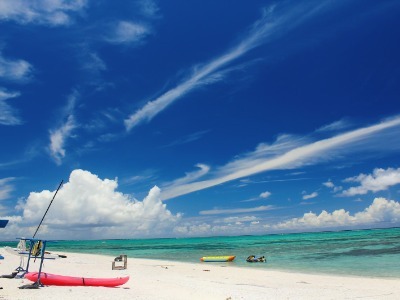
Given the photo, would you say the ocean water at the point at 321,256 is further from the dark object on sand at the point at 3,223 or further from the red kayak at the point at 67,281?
the dark object on sand at the point at 3,223

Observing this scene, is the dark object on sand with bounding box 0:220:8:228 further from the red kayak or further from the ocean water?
the ocean water

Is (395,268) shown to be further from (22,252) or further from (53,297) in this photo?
(22,252)

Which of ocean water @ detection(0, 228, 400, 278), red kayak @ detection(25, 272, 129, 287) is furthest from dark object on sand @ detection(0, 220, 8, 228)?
ocean water @ detection(0, 228, 400, 278)

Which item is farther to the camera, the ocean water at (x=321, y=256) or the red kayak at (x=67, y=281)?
the ocean water at (x=321, y=256)

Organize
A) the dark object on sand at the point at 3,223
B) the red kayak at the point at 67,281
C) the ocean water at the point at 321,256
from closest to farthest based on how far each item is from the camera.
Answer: the dark object on sand at the point at 3,223 < the red kayak at the point at 67,281 < the ocean water at the point at 321,256

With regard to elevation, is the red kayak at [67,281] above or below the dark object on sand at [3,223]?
below

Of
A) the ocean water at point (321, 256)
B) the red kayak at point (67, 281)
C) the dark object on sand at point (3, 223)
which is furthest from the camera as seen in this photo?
the ocean water at point (321, 256)

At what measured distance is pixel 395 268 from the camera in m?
30.8

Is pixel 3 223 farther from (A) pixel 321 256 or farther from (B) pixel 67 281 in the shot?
(A) pixel 321 256

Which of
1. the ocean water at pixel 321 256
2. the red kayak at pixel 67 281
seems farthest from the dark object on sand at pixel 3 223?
the ocean water at pixel 321 256

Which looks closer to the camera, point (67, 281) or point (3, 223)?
point (3, 223)

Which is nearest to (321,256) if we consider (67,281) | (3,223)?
(67,281)

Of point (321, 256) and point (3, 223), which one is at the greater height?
point (3, 223)

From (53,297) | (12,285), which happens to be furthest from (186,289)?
(12,285)
